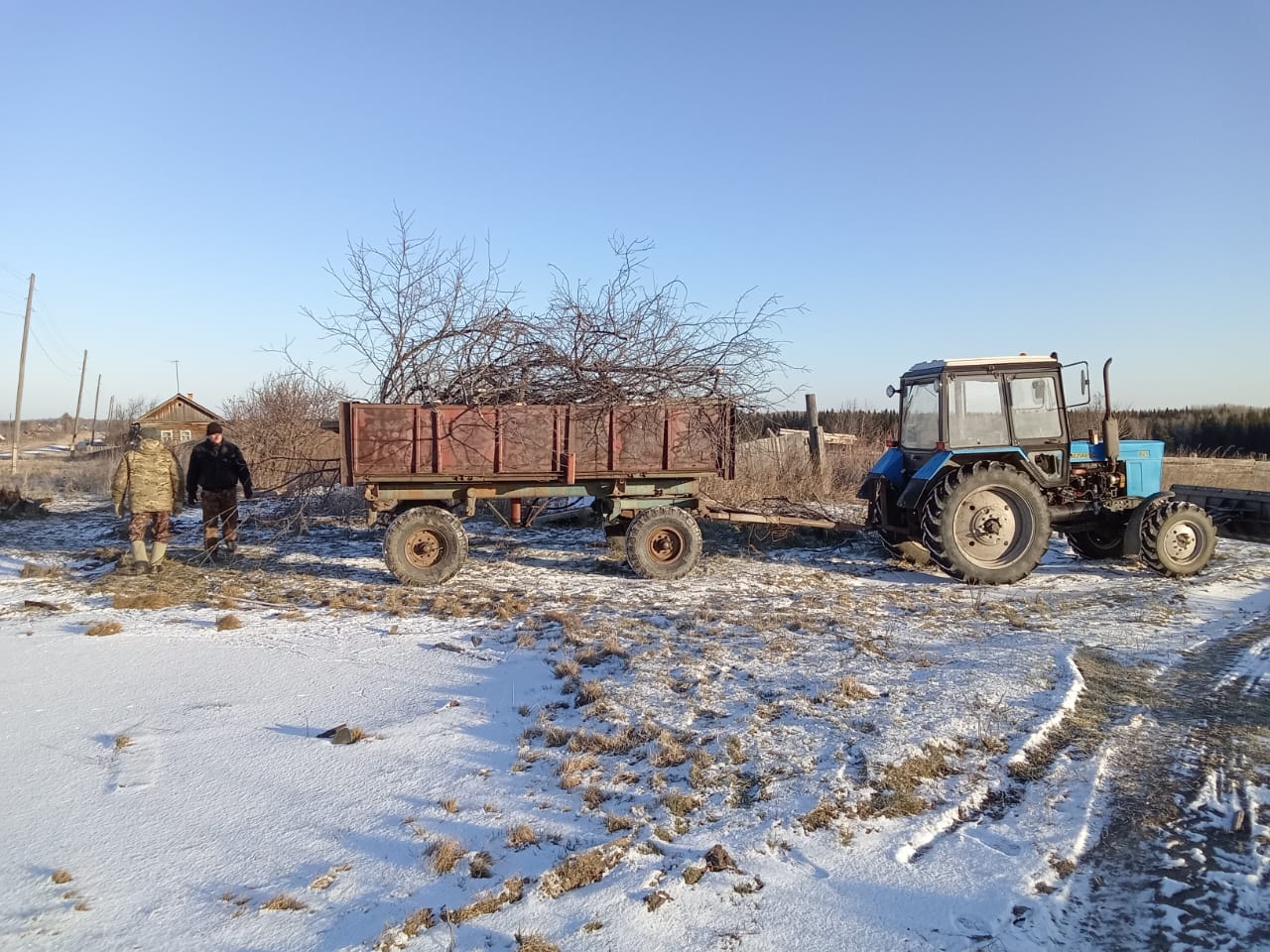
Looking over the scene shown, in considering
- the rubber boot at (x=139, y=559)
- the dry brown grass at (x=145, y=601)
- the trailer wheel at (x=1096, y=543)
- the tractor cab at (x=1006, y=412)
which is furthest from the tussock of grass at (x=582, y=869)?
the trailer wheel at (x=1096, y=543)

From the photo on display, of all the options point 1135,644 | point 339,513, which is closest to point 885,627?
point 1135,644

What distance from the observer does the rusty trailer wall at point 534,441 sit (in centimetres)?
786

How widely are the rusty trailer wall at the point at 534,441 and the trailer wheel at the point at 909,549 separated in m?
2.15

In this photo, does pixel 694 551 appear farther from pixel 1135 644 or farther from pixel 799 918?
pixel 799 918

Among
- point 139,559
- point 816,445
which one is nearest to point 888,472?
point 816,445

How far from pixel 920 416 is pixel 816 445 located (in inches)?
214

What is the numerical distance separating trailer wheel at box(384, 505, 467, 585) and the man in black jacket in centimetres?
242

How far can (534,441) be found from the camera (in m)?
8.18

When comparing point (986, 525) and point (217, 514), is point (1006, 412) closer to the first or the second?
point (986, 525)

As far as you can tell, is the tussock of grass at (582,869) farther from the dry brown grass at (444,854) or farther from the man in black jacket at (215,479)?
the man in black jacket at (215,479)

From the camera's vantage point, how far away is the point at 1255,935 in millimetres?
2609

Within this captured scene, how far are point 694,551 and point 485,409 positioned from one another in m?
2.59

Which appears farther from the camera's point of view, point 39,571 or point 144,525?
point 144,525

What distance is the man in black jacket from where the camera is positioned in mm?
9156
